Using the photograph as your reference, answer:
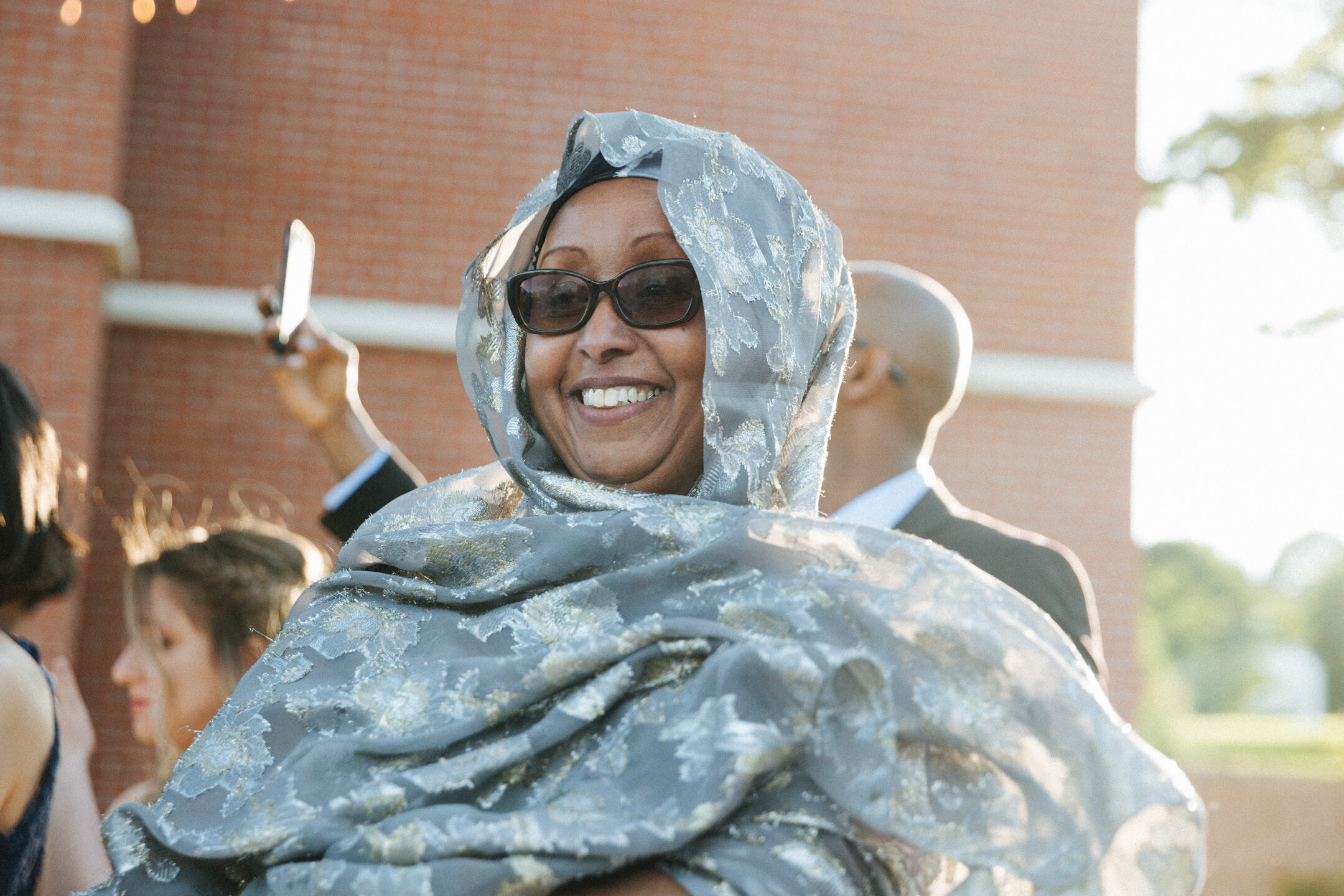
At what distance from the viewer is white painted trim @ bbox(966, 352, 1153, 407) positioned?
8.27m

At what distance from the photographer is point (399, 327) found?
7785 mm

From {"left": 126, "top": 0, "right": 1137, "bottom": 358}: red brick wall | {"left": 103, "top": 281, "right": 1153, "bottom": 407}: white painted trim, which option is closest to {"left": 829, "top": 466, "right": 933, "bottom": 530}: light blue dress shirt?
{"left": 103, "top": 281, "right": 1153, "bottom": 407}: white painted trim

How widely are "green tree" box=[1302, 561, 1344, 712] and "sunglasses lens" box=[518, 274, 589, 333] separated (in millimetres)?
49794

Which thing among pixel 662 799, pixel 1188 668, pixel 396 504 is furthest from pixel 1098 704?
pixel 1188 668

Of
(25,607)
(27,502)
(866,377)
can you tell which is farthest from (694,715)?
(866,377)

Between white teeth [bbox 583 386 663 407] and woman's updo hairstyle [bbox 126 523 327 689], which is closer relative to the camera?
white teeth [bbox 583 386 663 407]

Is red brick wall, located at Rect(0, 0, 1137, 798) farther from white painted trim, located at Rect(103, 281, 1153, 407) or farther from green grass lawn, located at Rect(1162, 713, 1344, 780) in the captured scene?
green grass lawn, located at Rect(1162, 713, 1344, 780)

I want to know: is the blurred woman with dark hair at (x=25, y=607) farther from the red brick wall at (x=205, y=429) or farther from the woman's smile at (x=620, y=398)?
the red brick wall at (x=205, y=429)

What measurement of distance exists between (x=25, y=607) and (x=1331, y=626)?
62.0 m

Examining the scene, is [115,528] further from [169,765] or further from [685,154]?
[685,154]

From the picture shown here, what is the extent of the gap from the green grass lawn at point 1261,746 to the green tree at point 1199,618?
22.3 m

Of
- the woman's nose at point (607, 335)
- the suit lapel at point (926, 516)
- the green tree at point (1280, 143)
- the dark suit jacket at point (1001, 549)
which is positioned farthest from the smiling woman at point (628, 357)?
the green tree at point (1280, 143)

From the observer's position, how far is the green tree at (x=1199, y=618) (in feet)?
221

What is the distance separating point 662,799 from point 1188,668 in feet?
239
